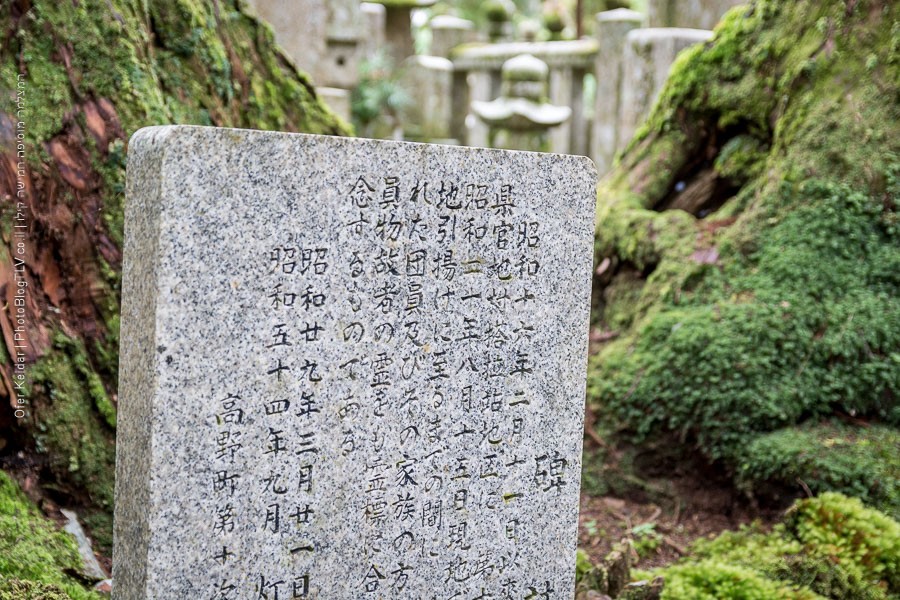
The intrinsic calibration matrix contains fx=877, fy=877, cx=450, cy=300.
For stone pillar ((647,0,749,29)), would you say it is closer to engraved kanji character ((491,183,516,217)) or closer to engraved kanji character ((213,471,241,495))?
engraved kanji character ((491,183,516,217))

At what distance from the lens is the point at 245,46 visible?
14.8 ft

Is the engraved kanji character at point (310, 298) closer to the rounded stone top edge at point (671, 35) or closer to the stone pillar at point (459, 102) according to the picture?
the rounded stone top edge at point (671, 35)

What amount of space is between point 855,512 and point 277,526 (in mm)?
2314

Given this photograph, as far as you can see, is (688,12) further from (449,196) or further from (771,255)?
(449,196)

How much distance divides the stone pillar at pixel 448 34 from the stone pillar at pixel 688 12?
5.30 meters

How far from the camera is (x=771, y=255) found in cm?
439

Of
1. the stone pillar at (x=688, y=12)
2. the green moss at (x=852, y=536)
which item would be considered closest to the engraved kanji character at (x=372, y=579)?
the green moss at (x=852, y=536)

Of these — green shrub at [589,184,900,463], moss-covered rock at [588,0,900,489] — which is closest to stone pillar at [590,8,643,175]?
moss-covered rock at [588,0,900,489]

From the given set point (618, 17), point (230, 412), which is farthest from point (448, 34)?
point (230, 412)

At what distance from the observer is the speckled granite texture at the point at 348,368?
211 centimetres

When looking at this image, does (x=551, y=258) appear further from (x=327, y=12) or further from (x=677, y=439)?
(x=327, y=12)

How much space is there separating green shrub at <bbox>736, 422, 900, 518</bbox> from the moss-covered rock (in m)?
0.09

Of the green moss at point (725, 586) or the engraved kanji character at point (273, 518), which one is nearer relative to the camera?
the engraved kanji character at point (273, 518)

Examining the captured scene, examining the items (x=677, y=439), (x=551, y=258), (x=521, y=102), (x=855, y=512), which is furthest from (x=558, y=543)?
(x=521, y=102)
